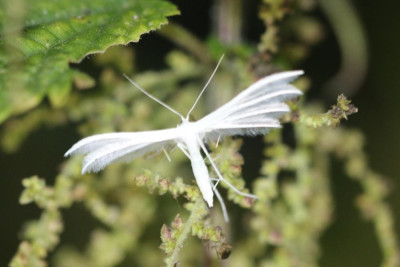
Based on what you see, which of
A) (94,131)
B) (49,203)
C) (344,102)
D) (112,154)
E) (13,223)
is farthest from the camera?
(13,223)

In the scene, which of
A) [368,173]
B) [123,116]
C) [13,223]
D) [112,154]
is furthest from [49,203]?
[13,223]

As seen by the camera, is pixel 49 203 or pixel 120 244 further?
pixel 120 244

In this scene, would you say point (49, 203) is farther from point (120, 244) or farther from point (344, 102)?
point (344, 102)

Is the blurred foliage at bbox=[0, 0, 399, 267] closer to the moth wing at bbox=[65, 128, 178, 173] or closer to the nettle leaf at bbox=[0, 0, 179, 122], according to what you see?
the nettle leaf at bbox=[0, 0, 179, 122]

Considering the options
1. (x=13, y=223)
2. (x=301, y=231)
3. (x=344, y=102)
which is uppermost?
(x=13, y=223)

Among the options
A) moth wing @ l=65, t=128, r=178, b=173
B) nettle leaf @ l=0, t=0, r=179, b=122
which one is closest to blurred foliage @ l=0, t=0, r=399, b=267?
nettle leaf @ l=0, t=0, r=179, b=122

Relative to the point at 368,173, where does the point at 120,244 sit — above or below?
below

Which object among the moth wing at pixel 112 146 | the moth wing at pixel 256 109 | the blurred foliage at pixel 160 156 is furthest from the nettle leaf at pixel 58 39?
the moth wing at pixel 256 109

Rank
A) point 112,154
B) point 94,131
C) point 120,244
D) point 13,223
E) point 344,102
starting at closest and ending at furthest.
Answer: point 344,102
point 112,154
point 94,131
point 120,244
point 13,223
